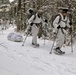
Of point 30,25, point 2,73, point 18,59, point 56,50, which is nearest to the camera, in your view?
point 2,73

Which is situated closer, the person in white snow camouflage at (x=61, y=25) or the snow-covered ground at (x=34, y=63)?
the snow-covered ground at (x=34, y=63)

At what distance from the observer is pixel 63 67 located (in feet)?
25.0

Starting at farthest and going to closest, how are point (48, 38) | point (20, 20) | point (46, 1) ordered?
point (20, 20), point (46, 1), point (48, 38)

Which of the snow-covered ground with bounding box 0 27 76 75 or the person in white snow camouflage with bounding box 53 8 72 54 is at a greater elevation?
the person in white snow camouflage with bounding box 53 8 72 54

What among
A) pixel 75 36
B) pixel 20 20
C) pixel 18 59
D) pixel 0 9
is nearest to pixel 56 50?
pixel 18 59

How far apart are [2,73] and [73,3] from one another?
7.96 m

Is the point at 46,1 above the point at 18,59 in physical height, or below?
above

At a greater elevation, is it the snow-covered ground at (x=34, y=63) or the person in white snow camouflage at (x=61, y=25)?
the person in white snow camouflage at (x=61, y=25)

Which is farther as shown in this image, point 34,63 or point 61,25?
point 61,25

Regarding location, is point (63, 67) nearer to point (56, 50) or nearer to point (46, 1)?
point (56, 50)

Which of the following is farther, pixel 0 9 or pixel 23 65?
pixel 0 9

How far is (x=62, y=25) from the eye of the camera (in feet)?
33.0

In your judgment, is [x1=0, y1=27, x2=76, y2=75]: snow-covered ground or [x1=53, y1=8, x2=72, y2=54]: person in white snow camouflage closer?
[x1=0, y1=27, x2=76, y2=75]: snow-covered ground

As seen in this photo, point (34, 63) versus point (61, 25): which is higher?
point (61, 25)
